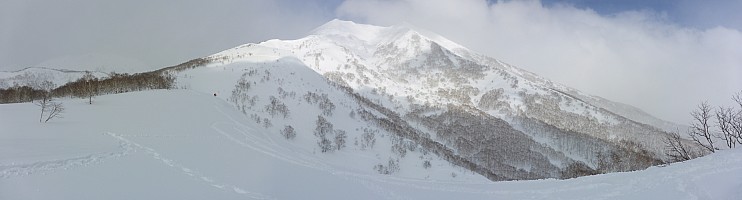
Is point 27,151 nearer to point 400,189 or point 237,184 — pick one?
point 237,184

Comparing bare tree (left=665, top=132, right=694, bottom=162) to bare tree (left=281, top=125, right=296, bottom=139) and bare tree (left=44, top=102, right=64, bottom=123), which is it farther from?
bare tree (left=281, top=125, right=296, bottom=139)

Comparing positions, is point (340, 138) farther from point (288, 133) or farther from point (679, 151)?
point (679, 151)

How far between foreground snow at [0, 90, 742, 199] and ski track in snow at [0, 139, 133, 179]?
0.04 meters

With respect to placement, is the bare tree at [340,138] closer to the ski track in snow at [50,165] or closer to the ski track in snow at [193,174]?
the ski track in snow at [193,174]

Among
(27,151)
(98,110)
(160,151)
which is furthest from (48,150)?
(98,110)

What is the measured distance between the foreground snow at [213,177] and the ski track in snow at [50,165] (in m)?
0.04

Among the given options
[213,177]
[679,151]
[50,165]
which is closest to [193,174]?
[213,177]

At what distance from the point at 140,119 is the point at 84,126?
27.0 feet

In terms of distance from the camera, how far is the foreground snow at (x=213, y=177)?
18.8 m

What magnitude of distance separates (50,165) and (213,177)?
7350 millimetres

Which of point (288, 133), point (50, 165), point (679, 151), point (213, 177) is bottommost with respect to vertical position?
point (288, 133)

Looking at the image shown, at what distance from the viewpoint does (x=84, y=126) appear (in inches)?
1670

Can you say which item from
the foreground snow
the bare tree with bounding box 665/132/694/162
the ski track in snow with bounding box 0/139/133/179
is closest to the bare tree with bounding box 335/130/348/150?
the foreground snow

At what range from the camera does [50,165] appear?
2261cm
